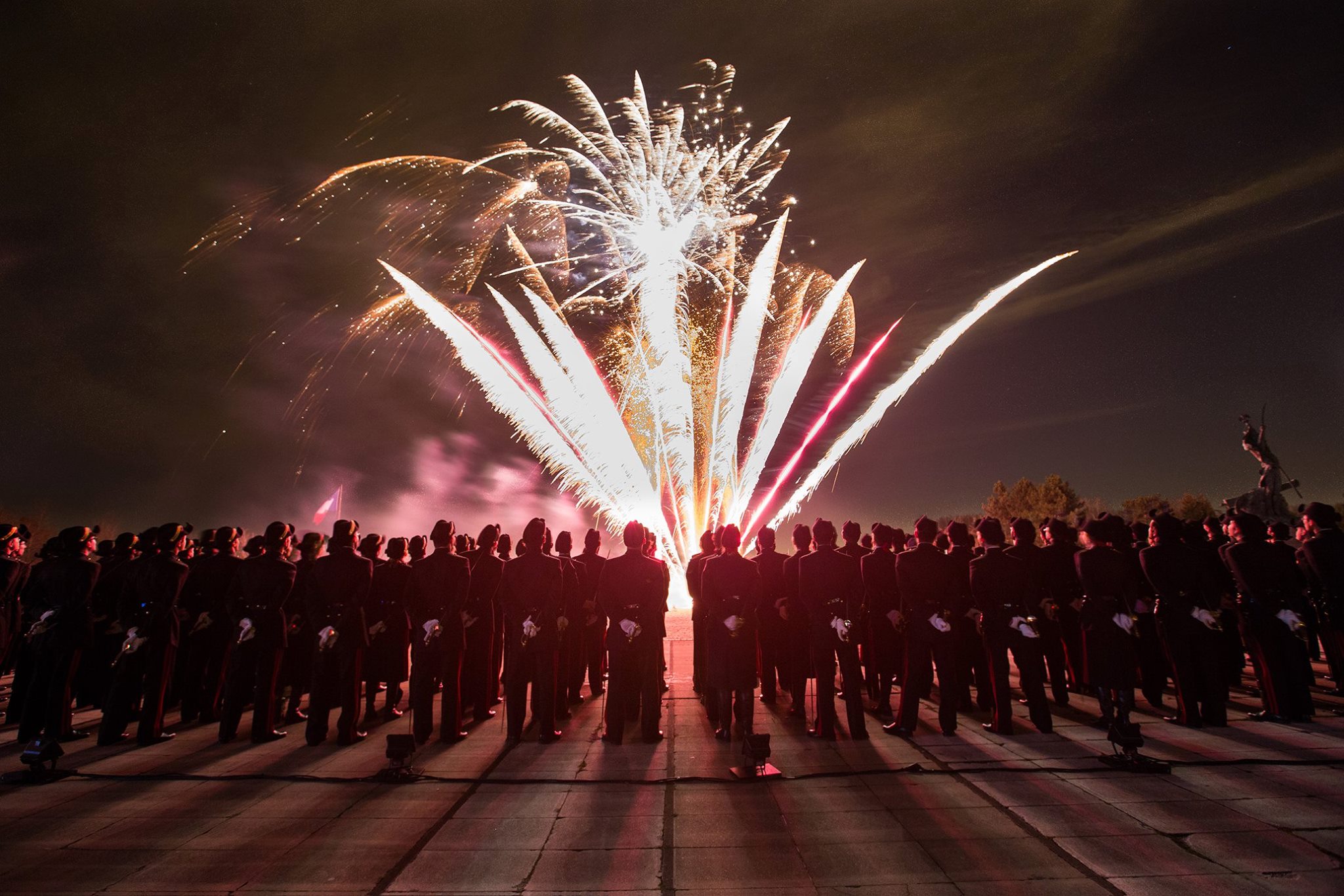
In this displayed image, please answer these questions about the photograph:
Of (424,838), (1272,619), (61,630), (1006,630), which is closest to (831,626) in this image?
(1006,630)

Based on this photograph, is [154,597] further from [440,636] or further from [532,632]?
[532,632]

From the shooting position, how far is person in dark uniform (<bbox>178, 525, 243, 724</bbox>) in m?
7.89

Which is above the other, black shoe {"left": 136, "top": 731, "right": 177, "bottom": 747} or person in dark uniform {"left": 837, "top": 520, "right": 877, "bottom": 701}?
person in dark uniform {"left": 837, "top": 520, "right": 877, "bottom": 701}

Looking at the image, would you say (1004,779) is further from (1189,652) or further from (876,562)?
(1189,652)

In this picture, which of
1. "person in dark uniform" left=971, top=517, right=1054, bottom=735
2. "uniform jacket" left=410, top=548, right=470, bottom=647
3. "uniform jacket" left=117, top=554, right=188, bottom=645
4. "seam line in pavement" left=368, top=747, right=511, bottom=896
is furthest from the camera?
"uniform jacket" left=410, top=548, right=470, bottom=647

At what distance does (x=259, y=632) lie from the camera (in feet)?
23.0

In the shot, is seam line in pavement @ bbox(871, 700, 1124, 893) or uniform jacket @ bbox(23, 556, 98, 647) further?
uniform jacket @ bbox(23, 556, 98, 647)

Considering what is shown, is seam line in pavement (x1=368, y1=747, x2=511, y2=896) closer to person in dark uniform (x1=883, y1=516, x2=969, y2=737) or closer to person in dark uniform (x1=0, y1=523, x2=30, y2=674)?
person in dark uniform (x1=883, y1=516, x2=969, y2=737)

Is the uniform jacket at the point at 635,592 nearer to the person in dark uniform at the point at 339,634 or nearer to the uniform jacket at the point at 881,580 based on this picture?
the uniform jacket at the point at 881,580

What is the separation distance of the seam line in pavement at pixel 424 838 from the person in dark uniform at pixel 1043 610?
22.9ft

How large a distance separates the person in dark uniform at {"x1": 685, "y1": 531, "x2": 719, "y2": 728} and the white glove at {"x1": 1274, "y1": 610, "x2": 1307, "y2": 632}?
6.73 metres

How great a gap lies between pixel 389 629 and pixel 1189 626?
10.1 metres

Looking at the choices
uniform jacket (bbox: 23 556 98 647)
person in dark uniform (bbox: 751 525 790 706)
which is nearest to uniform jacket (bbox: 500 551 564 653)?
person in dark uniform (bbox: 751 525 790 706)

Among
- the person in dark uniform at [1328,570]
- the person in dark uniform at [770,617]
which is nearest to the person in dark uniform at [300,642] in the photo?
the person in dark uniform at [770,617]
